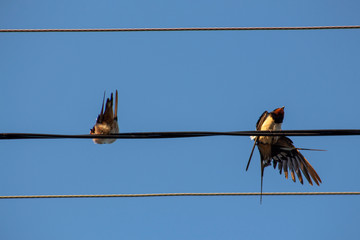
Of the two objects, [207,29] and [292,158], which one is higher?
[207,29]

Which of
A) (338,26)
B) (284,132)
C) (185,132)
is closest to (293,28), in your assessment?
(338,26)

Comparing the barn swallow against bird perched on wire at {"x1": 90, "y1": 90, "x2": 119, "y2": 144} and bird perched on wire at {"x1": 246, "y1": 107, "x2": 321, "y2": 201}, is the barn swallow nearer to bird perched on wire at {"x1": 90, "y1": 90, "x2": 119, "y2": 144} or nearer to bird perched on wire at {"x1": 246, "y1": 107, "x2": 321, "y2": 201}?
bird perched on wire at {"x1": 246, "y1": 107, "x2": 321, "y2": 201}

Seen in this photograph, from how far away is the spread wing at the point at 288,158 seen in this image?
A: 746 centimetres

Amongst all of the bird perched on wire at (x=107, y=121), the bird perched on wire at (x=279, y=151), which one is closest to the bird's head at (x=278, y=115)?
the bird perched on wire at (x=279, y=151)

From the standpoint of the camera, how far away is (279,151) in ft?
25.0

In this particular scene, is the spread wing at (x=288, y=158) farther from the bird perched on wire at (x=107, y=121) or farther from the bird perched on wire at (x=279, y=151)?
the bird perched on wire at (x=107, y=121)

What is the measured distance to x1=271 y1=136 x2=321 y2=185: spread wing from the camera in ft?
24.5

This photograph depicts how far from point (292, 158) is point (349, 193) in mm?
2208

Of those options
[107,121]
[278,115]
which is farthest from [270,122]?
[107,121]

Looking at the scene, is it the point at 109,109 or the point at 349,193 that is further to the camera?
the point at 109,109

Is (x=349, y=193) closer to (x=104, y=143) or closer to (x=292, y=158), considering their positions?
(x=292, y=158)

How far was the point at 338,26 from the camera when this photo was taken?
5797 mm

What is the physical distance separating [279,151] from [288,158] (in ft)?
0.59

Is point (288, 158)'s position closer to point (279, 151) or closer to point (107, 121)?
point (279, 151)
